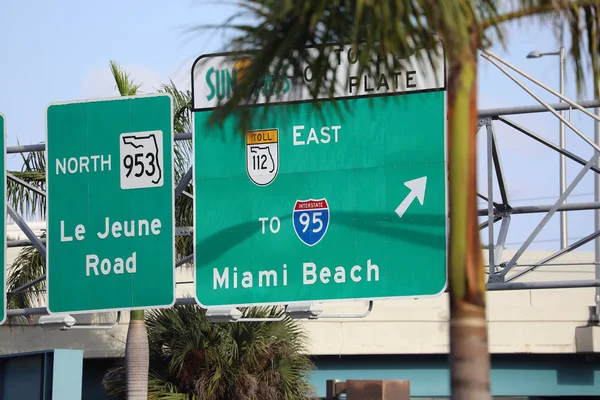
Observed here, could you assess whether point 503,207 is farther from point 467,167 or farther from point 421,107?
point 467,167

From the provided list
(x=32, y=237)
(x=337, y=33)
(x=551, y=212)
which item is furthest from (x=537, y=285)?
(x=337, y=33)

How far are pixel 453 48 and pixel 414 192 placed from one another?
673cm

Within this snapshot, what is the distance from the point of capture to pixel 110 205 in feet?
44.1

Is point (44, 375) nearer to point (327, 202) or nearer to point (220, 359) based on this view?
point (220, 359)

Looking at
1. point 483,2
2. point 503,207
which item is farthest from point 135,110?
point 483,2

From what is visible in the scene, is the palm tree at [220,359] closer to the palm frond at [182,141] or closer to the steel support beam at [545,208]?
the palm frond at [182,141]

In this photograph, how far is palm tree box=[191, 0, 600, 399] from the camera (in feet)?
17.5

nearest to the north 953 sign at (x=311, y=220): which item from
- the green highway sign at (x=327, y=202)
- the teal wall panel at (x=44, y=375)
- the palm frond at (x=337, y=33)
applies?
the green highway sign at (x=327, y=202)

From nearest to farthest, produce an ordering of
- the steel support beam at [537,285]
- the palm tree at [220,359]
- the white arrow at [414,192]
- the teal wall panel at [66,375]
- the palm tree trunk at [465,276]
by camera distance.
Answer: the palm tree trunk at [465,276], the white arrow at [414,192], the steel support beam at [537,285], the teal wall panel at [66,375], the palm tree at [220,359]

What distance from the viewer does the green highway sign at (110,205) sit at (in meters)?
13.3


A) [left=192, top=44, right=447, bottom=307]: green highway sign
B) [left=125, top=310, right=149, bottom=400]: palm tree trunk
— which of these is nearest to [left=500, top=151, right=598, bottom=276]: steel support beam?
[left=192, top=44, right=447, bottom=307]: green highway sign

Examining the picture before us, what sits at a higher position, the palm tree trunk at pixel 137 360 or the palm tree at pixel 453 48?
the palm tree at pixel 453 48

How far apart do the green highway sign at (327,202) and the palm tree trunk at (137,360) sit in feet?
11.7

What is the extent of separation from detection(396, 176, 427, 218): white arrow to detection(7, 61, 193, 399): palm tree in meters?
5.74
